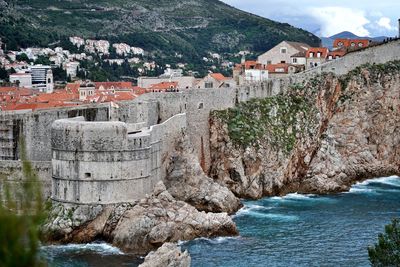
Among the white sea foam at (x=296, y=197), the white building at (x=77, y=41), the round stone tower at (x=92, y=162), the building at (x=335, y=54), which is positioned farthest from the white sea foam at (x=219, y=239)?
the white building at (x=77, y=41)

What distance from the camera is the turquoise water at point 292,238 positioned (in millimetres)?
27609

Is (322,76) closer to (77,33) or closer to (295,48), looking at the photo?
(295,48)

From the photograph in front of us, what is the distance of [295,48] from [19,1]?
7555 cm

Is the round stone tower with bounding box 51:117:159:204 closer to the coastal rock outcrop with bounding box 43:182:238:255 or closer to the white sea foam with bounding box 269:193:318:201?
the coastal rock outcrop with bounding box 43:182:238:255

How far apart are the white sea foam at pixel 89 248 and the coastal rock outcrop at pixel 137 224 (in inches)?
15.7

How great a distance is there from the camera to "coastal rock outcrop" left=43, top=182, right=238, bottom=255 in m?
29.6

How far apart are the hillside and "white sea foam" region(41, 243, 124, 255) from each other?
260 ft

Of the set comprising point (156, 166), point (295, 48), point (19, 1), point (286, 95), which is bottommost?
point (156, 166)

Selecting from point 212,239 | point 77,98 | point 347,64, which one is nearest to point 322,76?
point 347,64

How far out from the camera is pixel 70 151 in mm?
31250

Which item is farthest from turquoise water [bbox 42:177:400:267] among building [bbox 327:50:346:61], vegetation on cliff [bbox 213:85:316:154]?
building [bbox 327:50:346:61]

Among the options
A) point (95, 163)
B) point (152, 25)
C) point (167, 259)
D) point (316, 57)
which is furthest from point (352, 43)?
point (152, 25)

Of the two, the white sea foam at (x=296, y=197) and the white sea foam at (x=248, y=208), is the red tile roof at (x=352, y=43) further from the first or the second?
the white sea foam at (x=248, y=208)

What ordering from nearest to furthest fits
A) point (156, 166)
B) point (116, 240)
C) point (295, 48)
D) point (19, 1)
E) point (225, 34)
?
point (116, 240) → point (156, 166) → point (295, 48) → point (19, 1) → point (225, 34)
